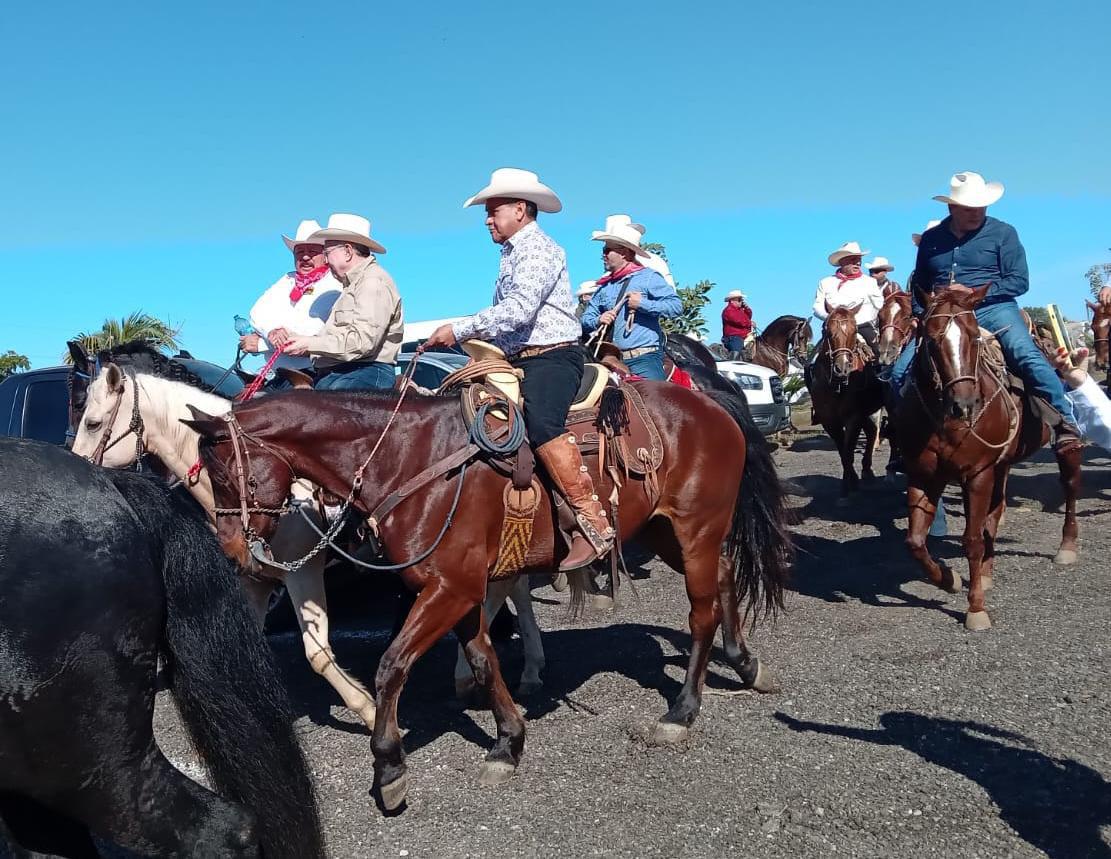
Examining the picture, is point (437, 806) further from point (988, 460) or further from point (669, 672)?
point (988, 460)

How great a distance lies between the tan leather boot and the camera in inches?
196

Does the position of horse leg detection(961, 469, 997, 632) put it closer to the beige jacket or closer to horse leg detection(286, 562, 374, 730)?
horse leg detection(286, 562, 374, 730)

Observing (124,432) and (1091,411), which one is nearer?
(124,432)

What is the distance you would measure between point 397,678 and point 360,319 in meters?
2.30

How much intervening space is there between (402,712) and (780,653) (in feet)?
8.54

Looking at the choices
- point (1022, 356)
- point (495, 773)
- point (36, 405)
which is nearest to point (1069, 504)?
point (1022, 356)

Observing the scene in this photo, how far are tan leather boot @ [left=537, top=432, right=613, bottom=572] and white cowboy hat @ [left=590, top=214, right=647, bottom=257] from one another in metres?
4.01

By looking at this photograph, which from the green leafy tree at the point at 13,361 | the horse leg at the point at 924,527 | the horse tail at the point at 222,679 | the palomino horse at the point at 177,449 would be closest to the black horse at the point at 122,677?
the horse tail at the point at 222,679

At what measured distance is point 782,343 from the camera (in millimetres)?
16750

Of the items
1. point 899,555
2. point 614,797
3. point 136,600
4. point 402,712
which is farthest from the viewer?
point 899,555

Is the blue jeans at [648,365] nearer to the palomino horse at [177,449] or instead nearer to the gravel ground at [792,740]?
the gravel ground at [792,740]

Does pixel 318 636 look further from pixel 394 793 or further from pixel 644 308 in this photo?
pixel 644 308

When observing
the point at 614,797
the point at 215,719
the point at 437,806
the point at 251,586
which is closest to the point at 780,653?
the point at 614,797

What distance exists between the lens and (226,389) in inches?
306
